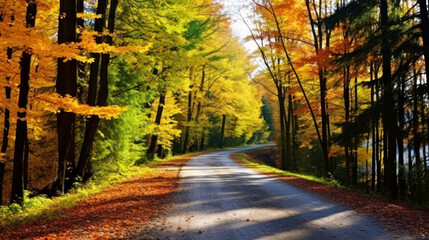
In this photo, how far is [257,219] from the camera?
667 cm

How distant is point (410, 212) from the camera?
24.9 ft

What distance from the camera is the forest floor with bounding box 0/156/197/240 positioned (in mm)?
5812

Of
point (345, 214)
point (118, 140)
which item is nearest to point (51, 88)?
point (118, 140)

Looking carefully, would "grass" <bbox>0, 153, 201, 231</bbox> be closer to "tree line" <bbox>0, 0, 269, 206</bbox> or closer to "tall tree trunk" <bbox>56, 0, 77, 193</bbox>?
"tree line" <bbox>0, 0, 269, 206</bbox>

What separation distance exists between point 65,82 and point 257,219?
24.7 feet

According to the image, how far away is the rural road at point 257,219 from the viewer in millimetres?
5645

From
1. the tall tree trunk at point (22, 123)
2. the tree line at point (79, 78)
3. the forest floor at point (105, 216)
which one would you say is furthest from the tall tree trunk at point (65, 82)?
A: the forest floor at point (105, 216)

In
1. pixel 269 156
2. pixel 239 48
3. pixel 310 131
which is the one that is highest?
pixel 239 48

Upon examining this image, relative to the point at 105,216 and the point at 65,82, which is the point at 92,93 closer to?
the point at 65,82

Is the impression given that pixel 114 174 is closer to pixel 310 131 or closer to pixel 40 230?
pixel 40 230

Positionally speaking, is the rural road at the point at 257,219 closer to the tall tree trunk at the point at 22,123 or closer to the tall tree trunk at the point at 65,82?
the tall tree trunk at the point at 65,82

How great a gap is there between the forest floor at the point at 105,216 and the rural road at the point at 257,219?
44cm

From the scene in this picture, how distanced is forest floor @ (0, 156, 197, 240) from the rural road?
0.44 metres

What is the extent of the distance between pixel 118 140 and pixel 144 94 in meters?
2.69
